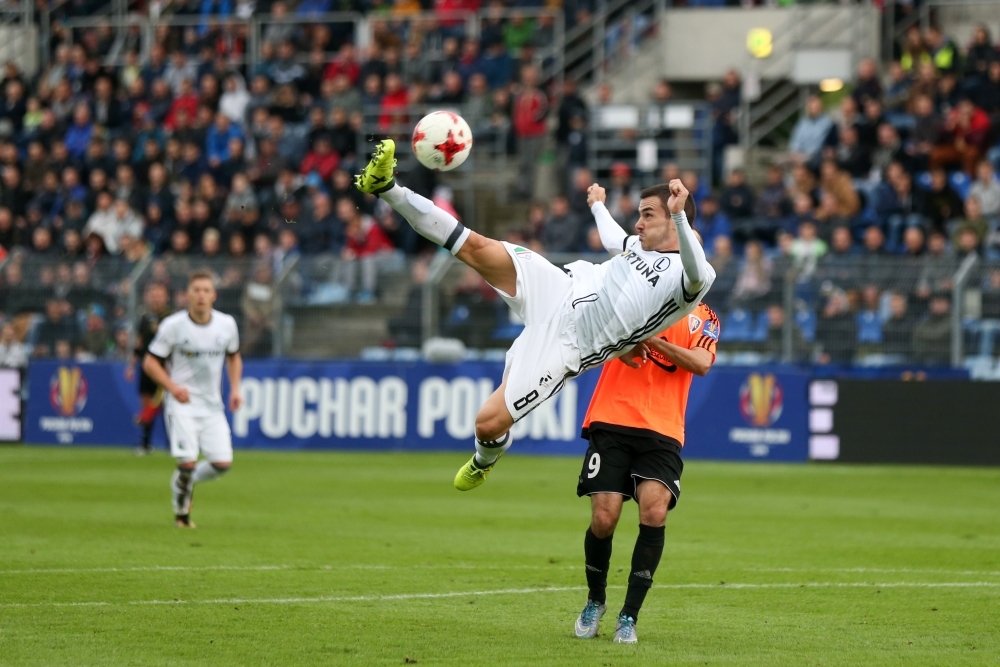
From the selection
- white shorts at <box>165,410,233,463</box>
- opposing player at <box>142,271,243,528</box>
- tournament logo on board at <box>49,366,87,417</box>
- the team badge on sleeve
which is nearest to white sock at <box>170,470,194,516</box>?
opposing player at <box>142,271,243,528</box>

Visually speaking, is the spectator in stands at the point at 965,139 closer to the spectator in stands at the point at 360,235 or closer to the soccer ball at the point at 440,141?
the spectator in stands at the point at 360,235

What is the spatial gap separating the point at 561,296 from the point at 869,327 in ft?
44.8

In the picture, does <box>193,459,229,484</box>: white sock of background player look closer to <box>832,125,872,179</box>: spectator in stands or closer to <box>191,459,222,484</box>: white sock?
<box>191,459,222,484</box>: white sock

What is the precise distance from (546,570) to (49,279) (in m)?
15.4

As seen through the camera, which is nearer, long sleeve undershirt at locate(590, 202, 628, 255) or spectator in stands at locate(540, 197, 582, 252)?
long sleeve undershirt at locate(590, 202, 628, 255)

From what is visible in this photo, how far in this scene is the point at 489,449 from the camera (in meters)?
8.97

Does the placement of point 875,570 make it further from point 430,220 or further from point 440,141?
point 440,141

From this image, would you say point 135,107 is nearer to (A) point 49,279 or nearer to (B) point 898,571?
(A) point 49,279

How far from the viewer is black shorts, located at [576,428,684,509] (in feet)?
28.2

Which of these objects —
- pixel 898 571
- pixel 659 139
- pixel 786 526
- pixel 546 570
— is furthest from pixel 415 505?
pixel 659 139

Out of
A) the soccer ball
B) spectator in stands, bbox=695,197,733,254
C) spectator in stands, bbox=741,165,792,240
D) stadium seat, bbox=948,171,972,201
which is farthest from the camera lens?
spectator in stands, bbox=741,165,792,240

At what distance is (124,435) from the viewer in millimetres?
24797

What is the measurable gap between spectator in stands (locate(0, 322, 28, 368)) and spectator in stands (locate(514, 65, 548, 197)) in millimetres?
9497

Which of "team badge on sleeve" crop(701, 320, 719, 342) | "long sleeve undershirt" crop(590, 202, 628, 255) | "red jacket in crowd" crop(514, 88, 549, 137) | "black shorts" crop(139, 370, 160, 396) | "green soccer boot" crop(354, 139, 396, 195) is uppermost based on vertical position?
"red jacket in crowd" crop(514, 88, 549, 137)
